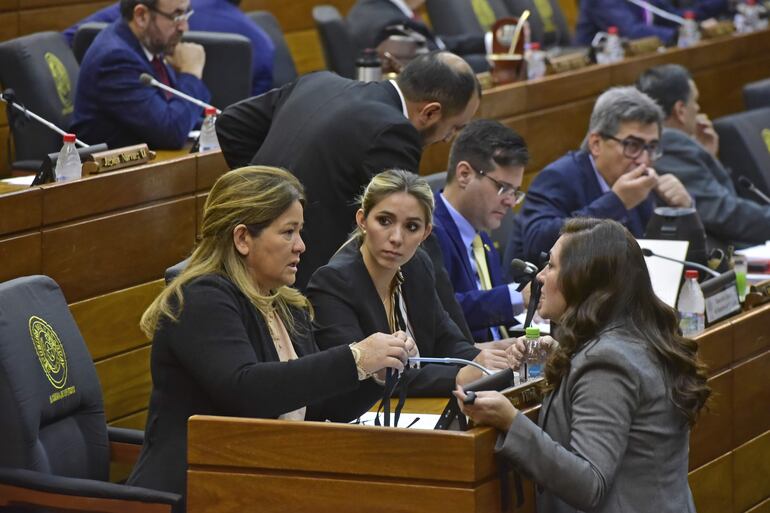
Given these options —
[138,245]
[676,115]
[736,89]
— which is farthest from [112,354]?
[736,89]

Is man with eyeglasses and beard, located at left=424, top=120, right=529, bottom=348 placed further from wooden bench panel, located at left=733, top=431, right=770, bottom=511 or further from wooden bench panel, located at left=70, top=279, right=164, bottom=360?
wooden bench panel, located at left=70, top=279, right=164, bottom=360

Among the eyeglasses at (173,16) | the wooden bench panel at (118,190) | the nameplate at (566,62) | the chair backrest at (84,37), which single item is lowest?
the nameplate at (566,62)

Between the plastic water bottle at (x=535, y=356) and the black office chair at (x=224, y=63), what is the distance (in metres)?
2.36

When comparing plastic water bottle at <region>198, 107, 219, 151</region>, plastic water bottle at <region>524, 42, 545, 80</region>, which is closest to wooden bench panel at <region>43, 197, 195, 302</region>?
plastic water bottle at <region>198, 107, 219, 151</region>

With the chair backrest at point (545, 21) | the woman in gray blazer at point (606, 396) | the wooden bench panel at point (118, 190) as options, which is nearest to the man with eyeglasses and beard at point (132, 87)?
the wooden bench panel at point (118, 190)

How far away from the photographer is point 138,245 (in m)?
3.74

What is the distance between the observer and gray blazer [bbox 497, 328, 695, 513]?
86.1 inches

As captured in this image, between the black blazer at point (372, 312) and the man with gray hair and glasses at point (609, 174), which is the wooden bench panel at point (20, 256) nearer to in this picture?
the black blazer at point (372, 312)

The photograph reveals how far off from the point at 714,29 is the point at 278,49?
7.04 ft

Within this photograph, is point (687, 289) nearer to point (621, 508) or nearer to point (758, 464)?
point (758, 464)

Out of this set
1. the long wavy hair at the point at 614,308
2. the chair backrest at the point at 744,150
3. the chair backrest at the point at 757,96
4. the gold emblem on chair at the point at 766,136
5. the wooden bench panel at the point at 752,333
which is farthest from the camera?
the chair backrest at the point at 757,96

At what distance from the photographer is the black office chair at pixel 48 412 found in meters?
2.59

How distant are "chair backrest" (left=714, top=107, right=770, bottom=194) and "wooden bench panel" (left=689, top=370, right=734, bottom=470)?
7.99 ft

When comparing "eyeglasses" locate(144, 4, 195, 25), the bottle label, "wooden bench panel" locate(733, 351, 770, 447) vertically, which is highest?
"eyeglasses" locate(144, 4, 195, 25)
